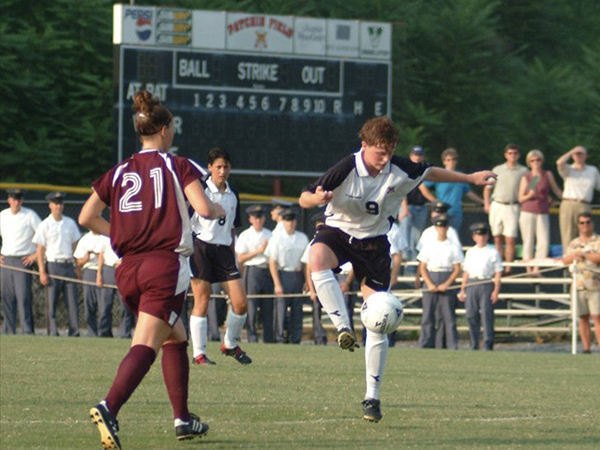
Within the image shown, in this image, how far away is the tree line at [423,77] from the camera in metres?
31.6

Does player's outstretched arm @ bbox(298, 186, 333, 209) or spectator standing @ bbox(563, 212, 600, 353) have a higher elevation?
player's outstretched arm @ bbox(298, 186, 333, 209)

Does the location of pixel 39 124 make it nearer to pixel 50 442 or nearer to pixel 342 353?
pixel 342 353

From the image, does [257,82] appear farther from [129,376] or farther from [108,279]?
[129,376]

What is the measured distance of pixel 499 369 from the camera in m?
14.1

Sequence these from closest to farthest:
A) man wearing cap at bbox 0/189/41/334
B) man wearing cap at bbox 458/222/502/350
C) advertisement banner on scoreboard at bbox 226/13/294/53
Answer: man wearing cap at bbox 458/222/502/350 < man wearing cap at bbox 0/189/41/334 < advertisement banner on scoreboard at bbox 226/13/294/53

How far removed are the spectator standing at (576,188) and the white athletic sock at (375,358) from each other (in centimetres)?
1185

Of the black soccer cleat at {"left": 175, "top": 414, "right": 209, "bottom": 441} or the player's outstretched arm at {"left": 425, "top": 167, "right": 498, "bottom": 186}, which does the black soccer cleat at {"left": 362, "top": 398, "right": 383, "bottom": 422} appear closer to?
the black soccer cleat at {"left": 175, "top": 414, "right": 209, "bottom": 441}

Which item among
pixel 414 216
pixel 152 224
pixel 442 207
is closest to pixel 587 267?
pixel 442 207

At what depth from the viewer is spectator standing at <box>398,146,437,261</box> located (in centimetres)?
2150

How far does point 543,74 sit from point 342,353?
25534mm

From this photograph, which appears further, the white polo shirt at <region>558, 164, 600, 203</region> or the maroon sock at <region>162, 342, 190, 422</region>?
the white polo shirt at <region>558, 164, 600, 203</region>

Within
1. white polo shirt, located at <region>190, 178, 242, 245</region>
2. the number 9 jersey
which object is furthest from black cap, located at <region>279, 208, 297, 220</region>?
the number 9 jersey

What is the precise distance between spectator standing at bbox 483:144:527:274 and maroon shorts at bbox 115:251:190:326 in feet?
46.5

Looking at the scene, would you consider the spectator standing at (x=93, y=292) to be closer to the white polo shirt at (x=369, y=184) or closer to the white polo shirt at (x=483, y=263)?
the white polo shirt at (x=483, y=263)
